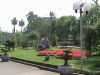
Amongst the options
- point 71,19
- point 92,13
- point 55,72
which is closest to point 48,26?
point 71,19

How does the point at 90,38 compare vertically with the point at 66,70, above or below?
above

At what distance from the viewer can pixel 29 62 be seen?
17016 millimetres

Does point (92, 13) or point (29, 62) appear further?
point (92, 13)

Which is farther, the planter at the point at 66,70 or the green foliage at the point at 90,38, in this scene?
the green foliage at the point at 90,38

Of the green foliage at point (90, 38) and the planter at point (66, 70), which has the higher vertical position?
the green foliage at point (90, 38)

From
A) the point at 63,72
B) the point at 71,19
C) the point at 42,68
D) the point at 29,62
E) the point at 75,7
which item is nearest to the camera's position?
the point at 63,72

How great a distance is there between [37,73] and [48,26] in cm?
4960

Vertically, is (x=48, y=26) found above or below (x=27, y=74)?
above

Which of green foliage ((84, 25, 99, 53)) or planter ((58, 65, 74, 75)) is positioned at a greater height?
green foliage ((84, 25, 99, 53))

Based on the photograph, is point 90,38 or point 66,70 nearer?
point 66,70

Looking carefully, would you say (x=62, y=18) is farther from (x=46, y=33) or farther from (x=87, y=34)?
(x=87, y=34)

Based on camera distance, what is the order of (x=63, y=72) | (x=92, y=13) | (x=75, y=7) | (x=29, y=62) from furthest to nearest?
(x=92, y=13) < (x=29, y=62) < (x=75, y=7) < (x=63, y=72)

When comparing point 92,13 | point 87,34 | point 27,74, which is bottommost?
point 27,74

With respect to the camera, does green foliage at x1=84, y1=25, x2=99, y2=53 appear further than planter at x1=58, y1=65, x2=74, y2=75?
Yes
